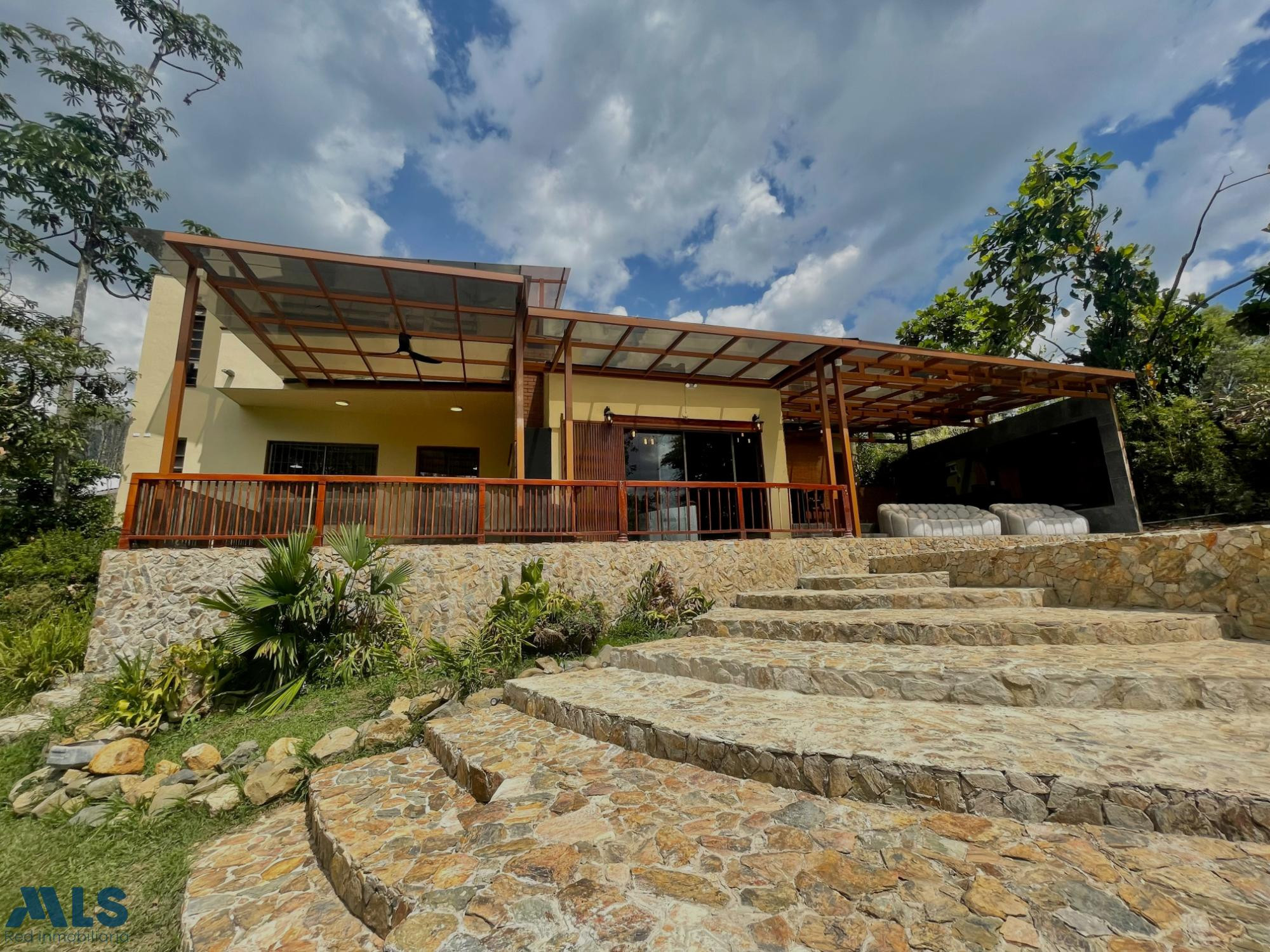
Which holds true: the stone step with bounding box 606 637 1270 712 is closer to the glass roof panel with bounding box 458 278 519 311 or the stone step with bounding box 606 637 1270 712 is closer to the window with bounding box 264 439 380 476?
the glass roof panel with bounding box 458 278 519 311

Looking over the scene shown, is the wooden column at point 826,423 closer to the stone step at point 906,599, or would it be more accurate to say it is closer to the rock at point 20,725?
the stone step at point 906,599

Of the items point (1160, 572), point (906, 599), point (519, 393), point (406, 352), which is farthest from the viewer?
point (406, 352)

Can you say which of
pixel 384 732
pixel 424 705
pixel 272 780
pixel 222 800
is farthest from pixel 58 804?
pixel 424 705

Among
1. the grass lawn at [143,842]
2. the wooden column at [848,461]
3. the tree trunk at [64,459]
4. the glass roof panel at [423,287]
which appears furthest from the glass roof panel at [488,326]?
the tree trunk at [64,459]

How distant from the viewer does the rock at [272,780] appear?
3.32 metres

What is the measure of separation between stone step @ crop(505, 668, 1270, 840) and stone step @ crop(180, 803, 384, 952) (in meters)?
1.49

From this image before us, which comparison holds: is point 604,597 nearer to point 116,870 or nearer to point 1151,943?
point 116,870

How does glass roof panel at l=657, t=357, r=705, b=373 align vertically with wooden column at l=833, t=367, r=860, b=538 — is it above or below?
above

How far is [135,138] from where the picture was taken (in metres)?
11.4

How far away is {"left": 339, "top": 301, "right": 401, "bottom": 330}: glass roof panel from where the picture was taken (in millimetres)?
7014

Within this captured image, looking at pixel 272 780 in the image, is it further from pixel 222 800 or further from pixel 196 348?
pixel 196 348

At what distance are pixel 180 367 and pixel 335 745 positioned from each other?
5155mm

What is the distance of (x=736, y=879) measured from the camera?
5.42 feet

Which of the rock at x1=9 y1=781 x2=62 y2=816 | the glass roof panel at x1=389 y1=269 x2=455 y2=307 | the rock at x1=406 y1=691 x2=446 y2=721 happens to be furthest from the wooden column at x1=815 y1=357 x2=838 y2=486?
the rock at x1=9 y1=781 x2=62 y2=816
